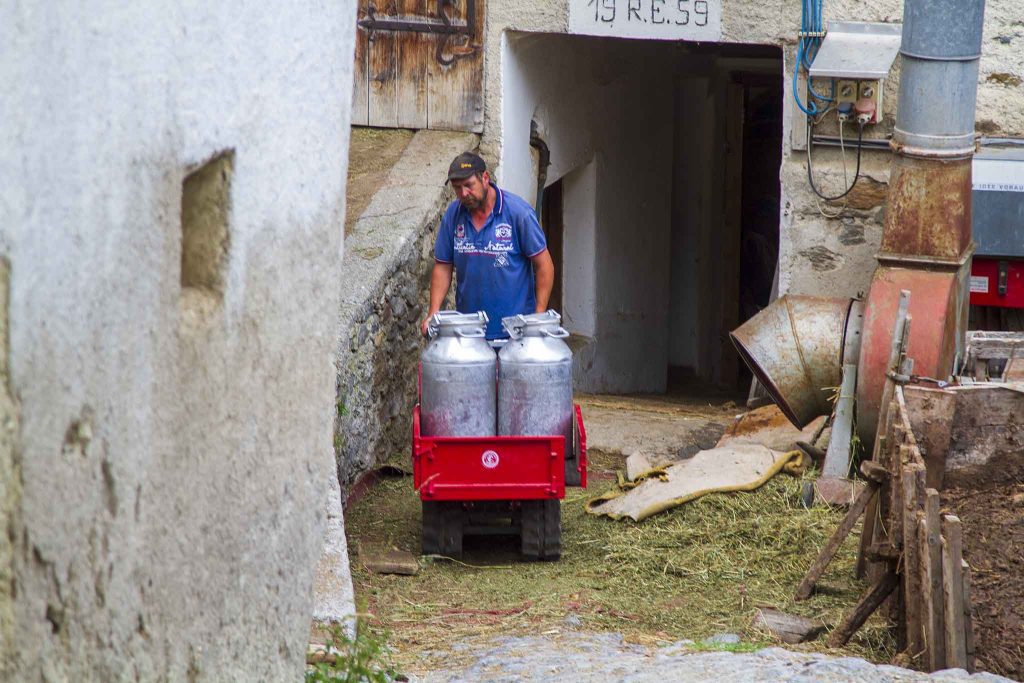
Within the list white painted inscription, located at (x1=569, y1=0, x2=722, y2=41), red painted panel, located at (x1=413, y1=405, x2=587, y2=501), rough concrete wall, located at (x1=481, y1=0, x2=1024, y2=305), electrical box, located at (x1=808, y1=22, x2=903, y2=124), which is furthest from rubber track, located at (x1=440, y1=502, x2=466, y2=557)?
white painted inscription, located at (x1=569, y1=0, x2=722, y2=41)

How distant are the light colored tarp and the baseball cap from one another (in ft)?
5.56

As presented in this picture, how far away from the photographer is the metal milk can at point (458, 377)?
18.1 ft

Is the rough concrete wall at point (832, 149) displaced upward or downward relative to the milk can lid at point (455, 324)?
upward

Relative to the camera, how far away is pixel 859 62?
725 centimetres

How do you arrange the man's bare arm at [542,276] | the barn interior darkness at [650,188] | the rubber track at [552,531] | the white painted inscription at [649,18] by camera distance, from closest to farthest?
the rubber track at [552,531] < the man's bare arm at [542,276] < the white painted inscription at [649,18] < the barn interior darkness at [650,188]

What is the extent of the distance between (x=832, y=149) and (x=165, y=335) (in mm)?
5766

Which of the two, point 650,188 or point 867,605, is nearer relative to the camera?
point 867,605

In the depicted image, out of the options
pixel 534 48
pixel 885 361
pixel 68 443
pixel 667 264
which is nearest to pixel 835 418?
pixel 885 361

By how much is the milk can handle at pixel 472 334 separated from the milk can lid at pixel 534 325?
130 mm

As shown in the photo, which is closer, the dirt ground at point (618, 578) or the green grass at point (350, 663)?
the green grass at point (350, 663)

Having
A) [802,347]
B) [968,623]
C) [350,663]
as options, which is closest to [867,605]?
[968,623]

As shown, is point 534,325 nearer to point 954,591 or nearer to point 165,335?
point 954,591

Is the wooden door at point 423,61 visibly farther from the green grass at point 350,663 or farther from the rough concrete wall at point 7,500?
the rough concrete wall at point 7,500

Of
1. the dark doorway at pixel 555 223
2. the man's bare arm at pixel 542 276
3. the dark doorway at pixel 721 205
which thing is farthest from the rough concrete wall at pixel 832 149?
the dark doorway at pixel 721 205
